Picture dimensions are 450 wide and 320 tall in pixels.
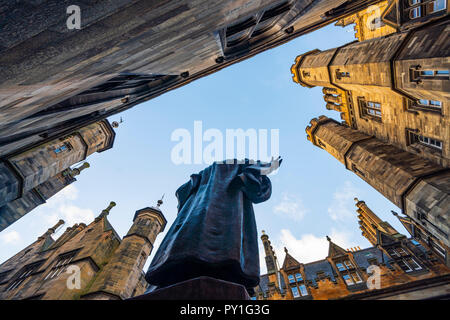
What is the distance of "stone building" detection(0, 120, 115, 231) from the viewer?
12.2 meters

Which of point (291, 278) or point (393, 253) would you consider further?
point (291, 278)

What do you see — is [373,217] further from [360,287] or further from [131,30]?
[131,30]

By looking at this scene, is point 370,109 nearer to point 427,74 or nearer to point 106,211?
point 427,74

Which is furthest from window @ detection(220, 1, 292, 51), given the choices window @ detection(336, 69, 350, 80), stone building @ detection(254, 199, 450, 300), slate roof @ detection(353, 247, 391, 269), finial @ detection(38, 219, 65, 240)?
finial @ detection(38, 219, 65, 240)

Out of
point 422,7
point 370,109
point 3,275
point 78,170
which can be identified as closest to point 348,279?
point 370,109

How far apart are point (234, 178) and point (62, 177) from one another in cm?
2061

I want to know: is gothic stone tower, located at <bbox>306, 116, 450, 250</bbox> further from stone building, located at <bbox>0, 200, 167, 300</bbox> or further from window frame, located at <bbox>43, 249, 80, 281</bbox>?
window frame, located at <bbox>43, 249, 80, 281</bbox>

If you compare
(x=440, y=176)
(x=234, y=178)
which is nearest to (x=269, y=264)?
(x=440, y=176)

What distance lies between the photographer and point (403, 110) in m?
12.4

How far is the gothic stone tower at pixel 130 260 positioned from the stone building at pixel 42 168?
6789mm

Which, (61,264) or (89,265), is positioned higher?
(89,265)

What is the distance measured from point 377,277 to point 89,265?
1810cm

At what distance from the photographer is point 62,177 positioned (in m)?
20.0
